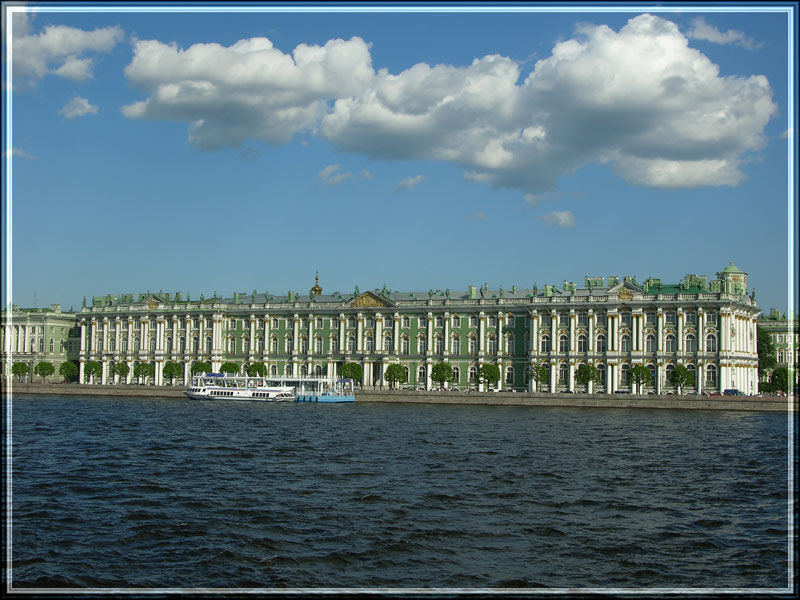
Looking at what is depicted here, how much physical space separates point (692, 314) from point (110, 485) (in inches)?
2063

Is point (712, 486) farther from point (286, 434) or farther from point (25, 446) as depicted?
point (25, 446)

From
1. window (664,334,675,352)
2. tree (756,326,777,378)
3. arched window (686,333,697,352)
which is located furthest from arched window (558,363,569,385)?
tree (756,326,777,378)

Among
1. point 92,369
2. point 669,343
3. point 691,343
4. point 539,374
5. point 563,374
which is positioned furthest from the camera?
point 92,369

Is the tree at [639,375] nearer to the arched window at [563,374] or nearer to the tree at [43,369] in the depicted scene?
the arched window at [563,374]

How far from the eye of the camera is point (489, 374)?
71312mm

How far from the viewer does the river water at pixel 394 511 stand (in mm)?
14609

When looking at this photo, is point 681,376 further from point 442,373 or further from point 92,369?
point 92,369

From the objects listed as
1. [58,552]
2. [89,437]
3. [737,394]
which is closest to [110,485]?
[58,552]

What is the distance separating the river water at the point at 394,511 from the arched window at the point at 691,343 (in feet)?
99.3

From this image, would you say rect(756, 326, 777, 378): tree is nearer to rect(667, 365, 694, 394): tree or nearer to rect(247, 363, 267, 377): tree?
rect(667, 365, 694, 394): tree

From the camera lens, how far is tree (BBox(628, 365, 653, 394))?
65.4 m

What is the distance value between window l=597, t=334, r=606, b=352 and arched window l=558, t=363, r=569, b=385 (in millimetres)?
2801

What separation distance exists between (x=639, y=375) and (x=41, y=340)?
59.8m

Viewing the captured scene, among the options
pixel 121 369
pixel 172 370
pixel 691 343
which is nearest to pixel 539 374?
pixel 691 343
